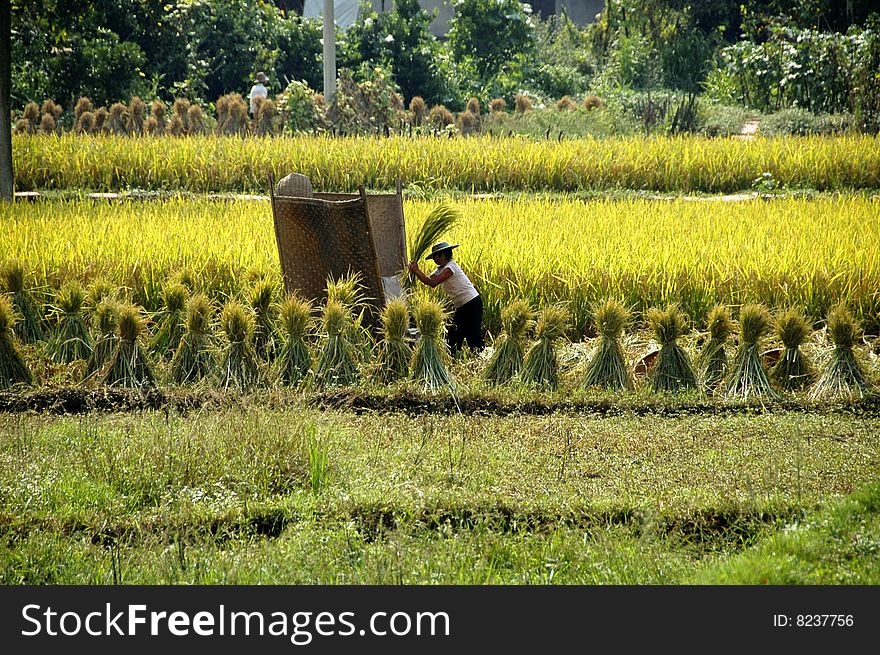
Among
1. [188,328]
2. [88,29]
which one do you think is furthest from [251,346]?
[88,29]

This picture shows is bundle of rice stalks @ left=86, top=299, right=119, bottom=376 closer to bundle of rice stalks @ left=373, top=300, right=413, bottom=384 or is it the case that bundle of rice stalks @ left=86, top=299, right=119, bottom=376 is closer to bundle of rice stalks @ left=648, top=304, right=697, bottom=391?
bundle of rice stalks @ left=373, top=300, right=413, bottom=384

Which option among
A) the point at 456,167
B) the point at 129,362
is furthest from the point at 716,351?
the point at 456,167

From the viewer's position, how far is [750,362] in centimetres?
671

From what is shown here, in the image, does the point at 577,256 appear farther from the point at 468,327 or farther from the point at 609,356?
the point at 609,356

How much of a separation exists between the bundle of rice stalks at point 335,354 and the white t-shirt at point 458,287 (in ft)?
2.58

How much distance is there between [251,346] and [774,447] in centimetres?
311

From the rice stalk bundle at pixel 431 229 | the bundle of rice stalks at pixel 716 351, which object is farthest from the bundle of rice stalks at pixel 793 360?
the rice stalk bundle at pixel 431 229

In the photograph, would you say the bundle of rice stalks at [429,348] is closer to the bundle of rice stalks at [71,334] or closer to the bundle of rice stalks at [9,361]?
the bundle of rice stalks at [71,334]

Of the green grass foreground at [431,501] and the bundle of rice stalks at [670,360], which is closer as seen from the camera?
the green grass foreground at [431,501]

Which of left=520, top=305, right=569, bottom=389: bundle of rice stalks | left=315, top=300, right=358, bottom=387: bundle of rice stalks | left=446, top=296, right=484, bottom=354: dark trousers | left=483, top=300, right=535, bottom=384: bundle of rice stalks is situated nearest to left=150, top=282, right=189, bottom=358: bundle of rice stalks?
left=315, top=300, right=358, bottom=387: bundle of rice stalks

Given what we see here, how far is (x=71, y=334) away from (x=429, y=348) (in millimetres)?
2306

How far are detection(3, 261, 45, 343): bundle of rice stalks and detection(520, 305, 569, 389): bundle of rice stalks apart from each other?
3203mm

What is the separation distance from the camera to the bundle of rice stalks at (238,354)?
6832mm

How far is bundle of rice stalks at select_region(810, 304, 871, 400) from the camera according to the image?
6.51 metres
